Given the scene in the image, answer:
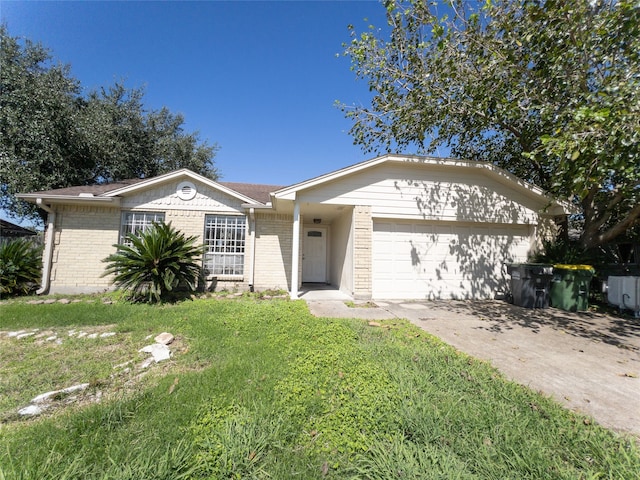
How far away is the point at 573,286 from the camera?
6547 mm

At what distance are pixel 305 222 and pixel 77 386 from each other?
8.45 metres

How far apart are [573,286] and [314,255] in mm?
8060

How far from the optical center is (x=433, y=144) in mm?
10391

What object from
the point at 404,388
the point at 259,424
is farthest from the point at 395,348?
the point at 259,424

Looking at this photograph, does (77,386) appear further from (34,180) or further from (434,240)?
(34,180)

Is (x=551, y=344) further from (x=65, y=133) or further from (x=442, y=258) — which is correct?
(x=65, y=133)

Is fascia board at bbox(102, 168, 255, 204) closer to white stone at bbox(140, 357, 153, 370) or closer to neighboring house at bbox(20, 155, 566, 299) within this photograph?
neighboring house at bbox(20, 155, 566, 299)

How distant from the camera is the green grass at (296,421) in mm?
1702

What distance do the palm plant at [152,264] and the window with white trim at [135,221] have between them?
1695mm

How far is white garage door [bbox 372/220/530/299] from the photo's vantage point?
301 inches

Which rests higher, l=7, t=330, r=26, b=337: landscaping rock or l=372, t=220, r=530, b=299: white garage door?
l=372, t=220, r=530, b=299: white garage door

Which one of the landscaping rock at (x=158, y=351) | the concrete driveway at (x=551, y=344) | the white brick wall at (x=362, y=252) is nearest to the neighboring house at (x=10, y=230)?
the landscaping rock at (x=158, y=351)

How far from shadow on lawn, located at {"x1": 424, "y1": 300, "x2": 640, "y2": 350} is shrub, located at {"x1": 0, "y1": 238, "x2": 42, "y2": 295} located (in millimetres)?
12158

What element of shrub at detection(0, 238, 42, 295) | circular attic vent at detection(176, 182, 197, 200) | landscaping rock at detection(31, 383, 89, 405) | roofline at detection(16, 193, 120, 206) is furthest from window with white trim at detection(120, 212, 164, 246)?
landscaping rock at detection(31, 383, 89, 405)
